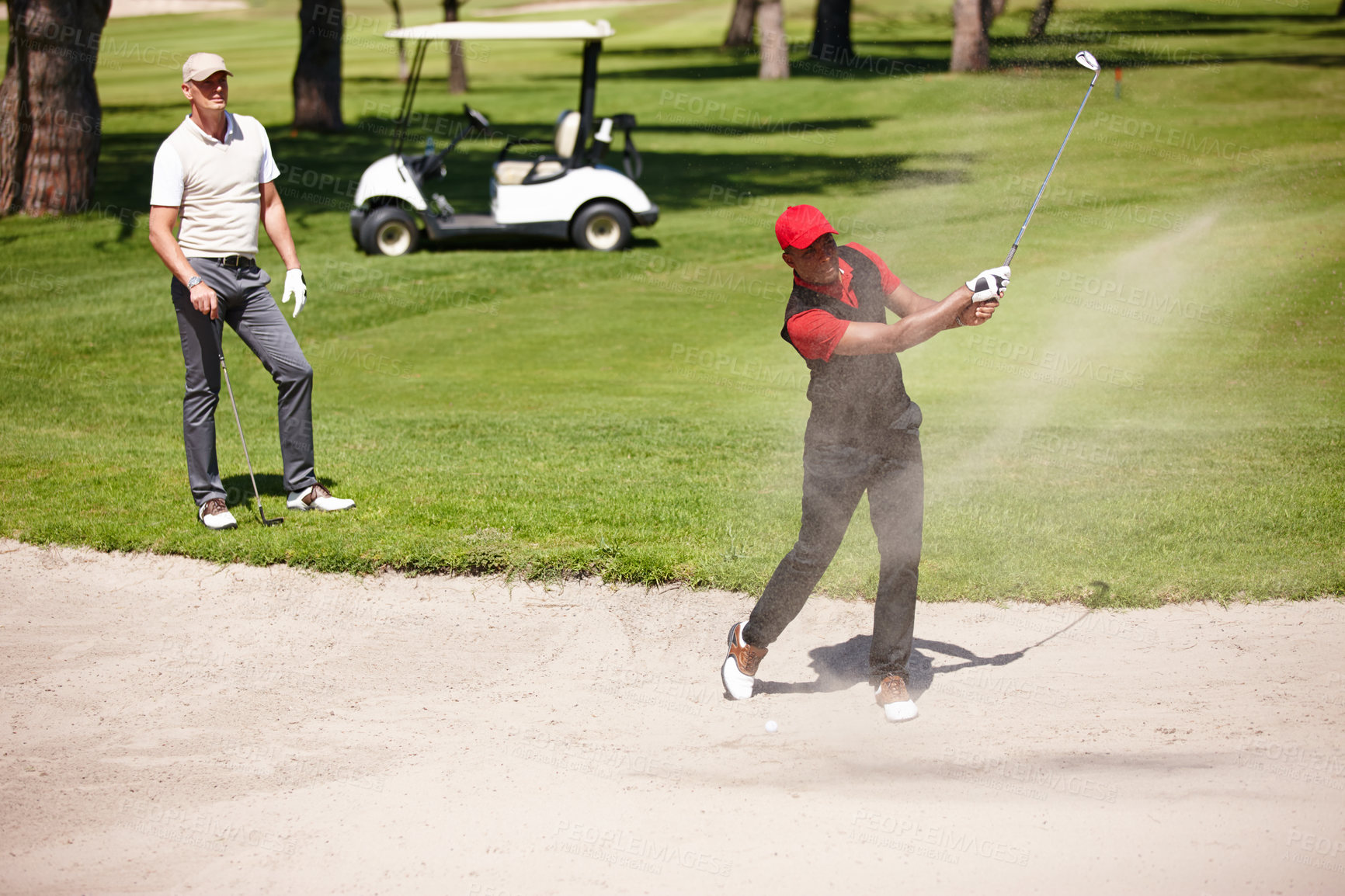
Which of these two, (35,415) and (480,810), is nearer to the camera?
(480,810)

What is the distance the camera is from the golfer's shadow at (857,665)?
5.09m

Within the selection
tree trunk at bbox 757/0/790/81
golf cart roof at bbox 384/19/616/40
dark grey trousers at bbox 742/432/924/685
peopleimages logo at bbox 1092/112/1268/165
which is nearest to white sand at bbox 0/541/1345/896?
dark grey trousers at bbox 742/432/924/685

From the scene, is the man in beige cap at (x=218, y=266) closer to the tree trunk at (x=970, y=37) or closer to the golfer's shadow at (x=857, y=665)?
the golfer's shadow at (x=857, y=665)

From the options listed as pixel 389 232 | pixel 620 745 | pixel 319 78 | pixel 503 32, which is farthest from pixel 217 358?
pixel 319 78

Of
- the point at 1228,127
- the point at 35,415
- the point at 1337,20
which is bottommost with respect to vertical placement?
the point at 35,415

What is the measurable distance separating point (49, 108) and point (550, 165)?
22.5 feet

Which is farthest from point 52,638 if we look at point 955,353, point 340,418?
point 955,353

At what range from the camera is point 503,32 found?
14.7 m

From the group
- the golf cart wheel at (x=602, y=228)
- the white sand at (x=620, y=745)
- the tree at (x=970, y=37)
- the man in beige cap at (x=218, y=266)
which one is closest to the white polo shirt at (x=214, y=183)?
the man in beige cap at (x=218, y=266)

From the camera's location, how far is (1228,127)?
22.7 m

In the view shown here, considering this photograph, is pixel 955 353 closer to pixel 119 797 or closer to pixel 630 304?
pixel 630 304

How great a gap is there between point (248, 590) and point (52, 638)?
881 millimetres

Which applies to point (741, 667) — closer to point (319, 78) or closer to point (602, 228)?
point (602, 228)

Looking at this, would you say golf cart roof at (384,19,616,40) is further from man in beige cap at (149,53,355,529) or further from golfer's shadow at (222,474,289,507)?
man in beige cap at (149,53,355,529)
